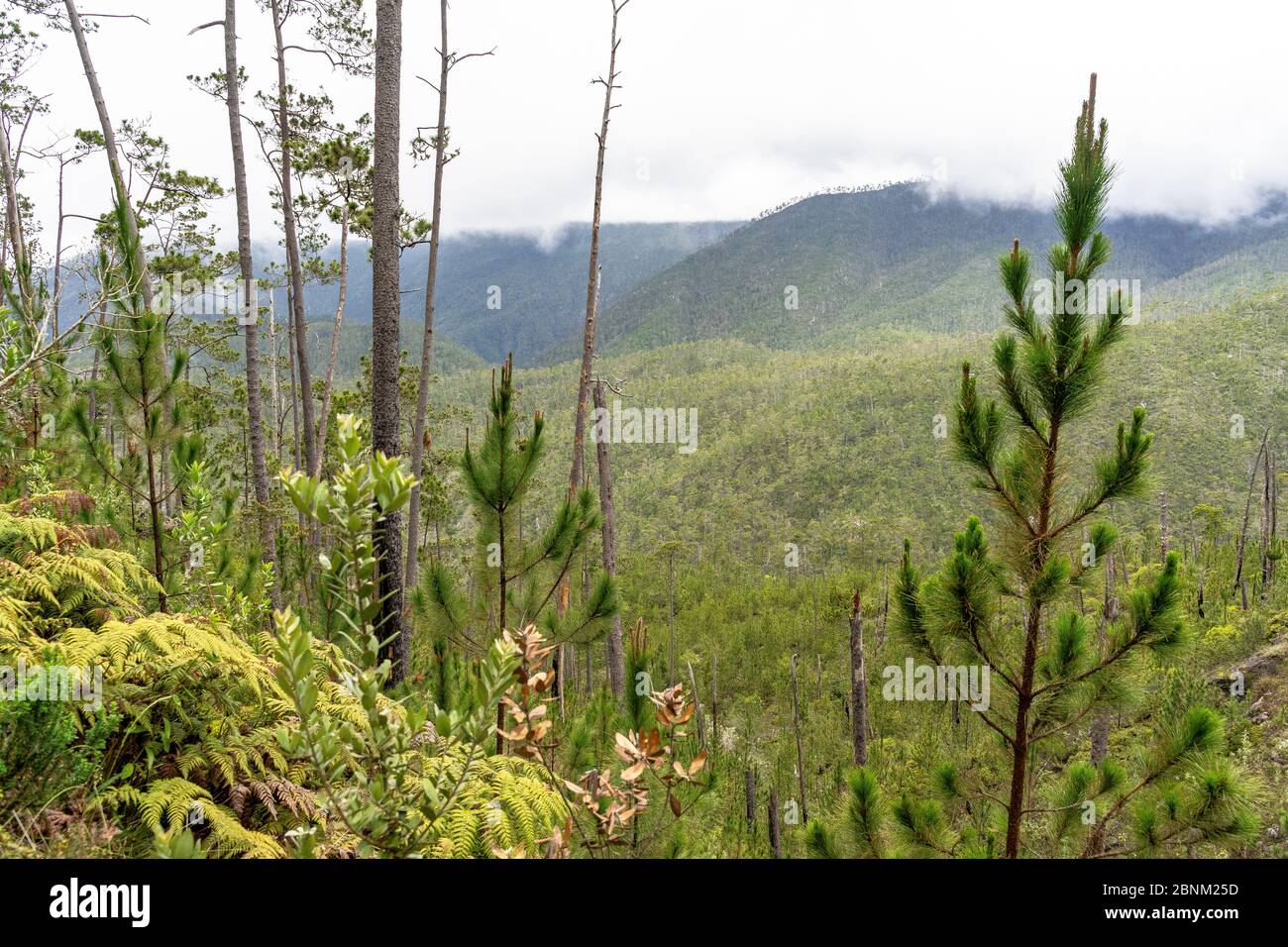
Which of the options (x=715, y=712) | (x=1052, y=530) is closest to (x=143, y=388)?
(x=1052, y=530)

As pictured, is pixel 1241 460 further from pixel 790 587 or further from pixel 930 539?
pixel 790 587

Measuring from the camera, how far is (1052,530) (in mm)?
3104

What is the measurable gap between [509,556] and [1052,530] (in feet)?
9.75

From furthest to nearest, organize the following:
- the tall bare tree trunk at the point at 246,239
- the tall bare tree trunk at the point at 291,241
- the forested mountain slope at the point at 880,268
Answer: the forested mountain slope at the point at 880,268 < the tall bare tree trunk at the point at 291,241 < the tall bare tree trunk at the point at 246,239

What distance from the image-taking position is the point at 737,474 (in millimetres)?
65750

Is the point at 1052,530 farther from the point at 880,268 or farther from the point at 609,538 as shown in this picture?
the point at 880,268

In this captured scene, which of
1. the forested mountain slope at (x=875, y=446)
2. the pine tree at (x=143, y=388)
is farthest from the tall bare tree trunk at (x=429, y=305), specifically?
the forested mountain slope at (x=875, y=446)

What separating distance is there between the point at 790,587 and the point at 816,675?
890 centimetres

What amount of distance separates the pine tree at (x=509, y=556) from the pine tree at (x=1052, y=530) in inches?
73.8

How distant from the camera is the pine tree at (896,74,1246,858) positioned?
2.89 meters

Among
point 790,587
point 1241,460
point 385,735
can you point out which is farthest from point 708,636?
point 1241,460

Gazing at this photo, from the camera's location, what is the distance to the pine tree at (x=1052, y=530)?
2.89m

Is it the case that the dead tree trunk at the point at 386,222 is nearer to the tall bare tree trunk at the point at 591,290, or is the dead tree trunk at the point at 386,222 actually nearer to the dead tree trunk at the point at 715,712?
the tall bare tree trunk at the point at 591,290
